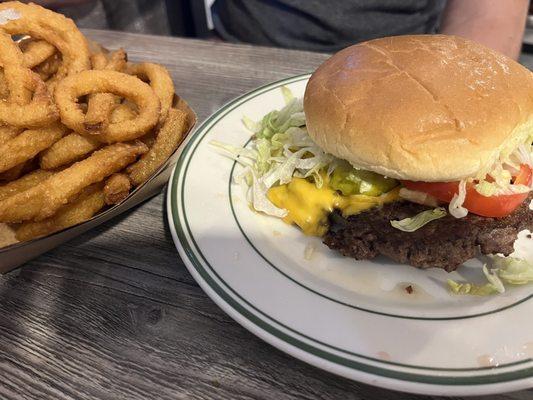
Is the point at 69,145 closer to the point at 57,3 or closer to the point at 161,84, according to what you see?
the point at 161,84

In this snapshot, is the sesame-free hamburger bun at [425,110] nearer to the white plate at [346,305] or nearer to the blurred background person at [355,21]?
the white plate at [346,305]

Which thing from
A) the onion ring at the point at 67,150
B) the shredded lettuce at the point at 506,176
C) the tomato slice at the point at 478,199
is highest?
the onion ring at the point at 67,150

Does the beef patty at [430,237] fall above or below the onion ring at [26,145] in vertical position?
below

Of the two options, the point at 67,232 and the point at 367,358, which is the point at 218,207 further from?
the point at 367,358

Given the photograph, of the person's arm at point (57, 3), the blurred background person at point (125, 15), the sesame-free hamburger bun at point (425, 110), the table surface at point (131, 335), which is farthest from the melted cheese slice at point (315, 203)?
the blurred background person at point (125, 15)

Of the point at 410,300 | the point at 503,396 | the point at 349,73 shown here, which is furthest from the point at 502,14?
the point at 503,396

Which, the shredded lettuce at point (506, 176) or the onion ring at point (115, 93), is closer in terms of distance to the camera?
the shredded lettuce at point (506, 176)

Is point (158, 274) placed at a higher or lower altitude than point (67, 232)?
lower
